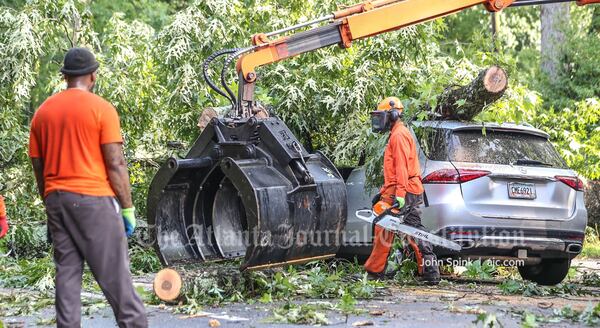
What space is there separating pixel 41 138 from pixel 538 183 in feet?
18.5

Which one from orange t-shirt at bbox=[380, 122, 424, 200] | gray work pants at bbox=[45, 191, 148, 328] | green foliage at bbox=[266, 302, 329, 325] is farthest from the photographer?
orange t-shirt at bbox=[380, 122, 424, 200]

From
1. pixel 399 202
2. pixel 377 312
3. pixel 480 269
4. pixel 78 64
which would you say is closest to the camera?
pixel 78 64

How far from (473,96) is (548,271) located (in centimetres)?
220

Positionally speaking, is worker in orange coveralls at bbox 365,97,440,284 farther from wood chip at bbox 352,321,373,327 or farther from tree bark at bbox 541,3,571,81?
tree bark at bbox 541,3,571,81

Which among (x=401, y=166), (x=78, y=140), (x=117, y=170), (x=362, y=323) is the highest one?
(x=78, y=140)

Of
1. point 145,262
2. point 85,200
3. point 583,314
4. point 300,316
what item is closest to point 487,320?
point 583,314

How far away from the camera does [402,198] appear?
30.2 feet

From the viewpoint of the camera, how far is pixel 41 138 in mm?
5676

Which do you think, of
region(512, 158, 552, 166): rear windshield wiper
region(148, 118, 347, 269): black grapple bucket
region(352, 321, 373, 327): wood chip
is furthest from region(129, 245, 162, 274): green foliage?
region(352, 321, 373, 327): wood chip

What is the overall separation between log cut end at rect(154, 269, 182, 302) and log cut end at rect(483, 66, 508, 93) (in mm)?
3847

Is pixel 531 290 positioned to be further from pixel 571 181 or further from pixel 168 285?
pixel 168 285

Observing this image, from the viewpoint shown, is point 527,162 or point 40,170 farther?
point 527,162

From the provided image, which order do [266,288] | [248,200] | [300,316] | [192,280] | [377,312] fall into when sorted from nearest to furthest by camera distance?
[300,316] < [377,312] < [248,200] < [192,280] < [266,288]

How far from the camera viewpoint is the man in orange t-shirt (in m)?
5.45
